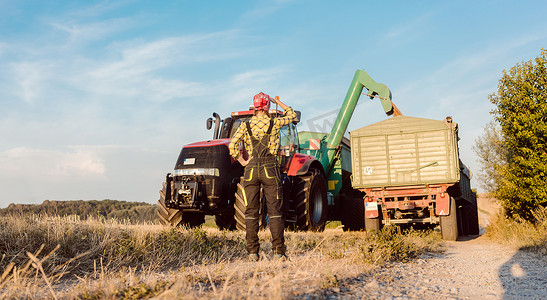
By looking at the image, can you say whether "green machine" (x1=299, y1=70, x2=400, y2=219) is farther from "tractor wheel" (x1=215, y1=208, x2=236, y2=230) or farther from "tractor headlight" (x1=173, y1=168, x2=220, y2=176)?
"tractor headlight" (x1=173, y1=168, x2=220, y2=176)

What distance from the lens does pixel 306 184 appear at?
10477 mm

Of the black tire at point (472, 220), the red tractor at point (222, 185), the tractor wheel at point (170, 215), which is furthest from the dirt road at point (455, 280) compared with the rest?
the black tire at point (472, 220)

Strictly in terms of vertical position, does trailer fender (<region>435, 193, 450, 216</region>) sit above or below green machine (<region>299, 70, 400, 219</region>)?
below

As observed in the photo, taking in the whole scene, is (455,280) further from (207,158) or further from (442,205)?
(442,205)

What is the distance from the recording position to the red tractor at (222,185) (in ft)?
29.9

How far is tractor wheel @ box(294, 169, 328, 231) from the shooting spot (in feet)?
33.8

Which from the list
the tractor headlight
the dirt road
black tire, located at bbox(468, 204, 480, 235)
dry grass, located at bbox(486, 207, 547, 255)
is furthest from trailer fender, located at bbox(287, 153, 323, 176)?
black tire, located at bbox(468, 204, 480, 235)

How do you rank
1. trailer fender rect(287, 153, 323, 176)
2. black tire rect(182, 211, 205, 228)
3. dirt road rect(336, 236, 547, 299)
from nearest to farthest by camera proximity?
dirt road rect(336, 236, 547, 299) → black tire rect(182, 211, 205, 228) → trailer fender rect(287, 153, 323, 176)

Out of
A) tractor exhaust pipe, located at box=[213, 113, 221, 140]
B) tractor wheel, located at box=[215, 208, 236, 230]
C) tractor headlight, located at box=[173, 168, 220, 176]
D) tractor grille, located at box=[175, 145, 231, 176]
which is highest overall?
tractor exhaust pipe, located at box=[213, 113, 221, 140]

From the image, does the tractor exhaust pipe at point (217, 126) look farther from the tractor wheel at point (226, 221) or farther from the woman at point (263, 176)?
the woman at point (263, 176)

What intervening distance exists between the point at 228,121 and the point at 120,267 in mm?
6254

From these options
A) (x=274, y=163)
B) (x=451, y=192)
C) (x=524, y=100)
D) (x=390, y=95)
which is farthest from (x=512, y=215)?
(x=274, y=163)

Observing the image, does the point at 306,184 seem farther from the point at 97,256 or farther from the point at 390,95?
the point at 97,256

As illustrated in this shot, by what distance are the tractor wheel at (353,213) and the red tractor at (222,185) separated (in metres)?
2.71
